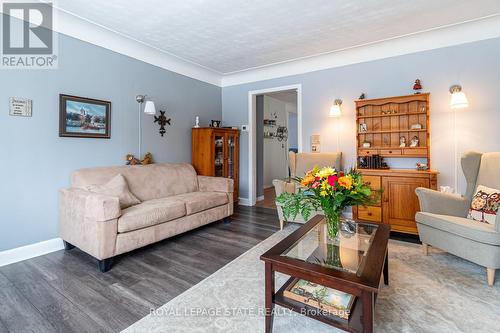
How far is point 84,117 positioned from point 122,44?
1.15 meters

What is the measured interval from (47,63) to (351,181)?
330 centimetres

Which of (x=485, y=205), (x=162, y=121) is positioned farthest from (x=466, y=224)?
(x=162, y=121)

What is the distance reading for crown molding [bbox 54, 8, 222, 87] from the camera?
108 inches

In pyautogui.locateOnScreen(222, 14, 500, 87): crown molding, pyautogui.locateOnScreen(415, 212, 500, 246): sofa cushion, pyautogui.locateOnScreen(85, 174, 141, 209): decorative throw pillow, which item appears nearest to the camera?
pyautogui.locateOnScreen(415, 212, 500, 246): sofa cushion

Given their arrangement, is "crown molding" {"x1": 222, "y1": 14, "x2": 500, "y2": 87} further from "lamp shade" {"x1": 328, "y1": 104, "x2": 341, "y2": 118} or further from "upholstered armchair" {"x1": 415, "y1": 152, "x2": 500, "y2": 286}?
"upholstered armchair" {"x1": 415, "y1": 152, "x2": 500, "y2": 286}

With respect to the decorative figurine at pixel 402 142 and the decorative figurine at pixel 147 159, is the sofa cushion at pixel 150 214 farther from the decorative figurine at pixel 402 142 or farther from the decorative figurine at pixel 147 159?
the decorative figurine at pixel 402 142

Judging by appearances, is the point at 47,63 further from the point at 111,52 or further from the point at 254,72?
the point at 254,72

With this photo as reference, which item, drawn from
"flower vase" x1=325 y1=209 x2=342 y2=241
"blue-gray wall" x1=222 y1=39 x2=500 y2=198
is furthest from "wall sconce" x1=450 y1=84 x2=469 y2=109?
"flower vase" x1=325 y1=209 x2=342 y2=241

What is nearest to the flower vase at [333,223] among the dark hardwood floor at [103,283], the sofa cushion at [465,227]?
the dark hardwood floor at [103,283]

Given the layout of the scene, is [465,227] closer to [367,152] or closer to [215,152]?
[367,152]

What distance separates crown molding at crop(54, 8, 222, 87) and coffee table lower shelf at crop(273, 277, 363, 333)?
11.4 feet

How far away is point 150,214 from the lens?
101 inches

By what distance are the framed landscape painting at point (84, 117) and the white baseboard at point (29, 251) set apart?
3.94ft

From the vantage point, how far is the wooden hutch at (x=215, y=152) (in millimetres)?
4203
